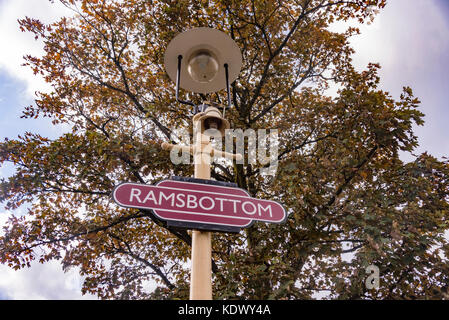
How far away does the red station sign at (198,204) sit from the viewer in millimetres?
2162

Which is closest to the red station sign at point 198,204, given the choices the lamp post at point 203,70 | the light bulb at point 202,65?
the lamp post at point 203,70

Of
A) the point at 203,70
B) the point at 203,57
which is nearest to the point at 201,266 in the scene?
the point at 203,70

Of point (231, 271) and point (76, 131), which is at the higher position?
point (76, 131)

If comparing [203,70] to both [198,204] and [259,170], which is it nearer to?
[198,204]

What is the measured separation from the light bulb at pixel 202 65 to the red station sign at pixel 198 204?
1.33 m

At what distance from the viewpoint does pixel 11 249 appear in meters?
5.71

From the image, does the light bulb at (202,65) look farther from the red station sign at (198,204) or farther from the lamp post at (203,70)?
the red station sign at (198,204)

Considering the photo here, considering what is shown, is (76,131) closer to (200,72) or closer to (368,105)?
(200,72)

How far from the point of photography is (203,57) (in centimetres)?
305

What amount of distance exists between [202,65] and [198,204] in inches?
61.3

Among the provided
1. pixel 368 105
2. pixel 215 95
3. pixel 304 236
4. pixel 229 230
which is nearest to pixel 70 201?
pixel 215 95

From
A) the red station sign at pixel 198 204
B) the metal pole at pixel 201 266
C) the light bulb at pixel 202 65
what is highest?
the light bulb at pixel 202 65

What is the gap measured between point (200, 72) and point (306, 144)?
14.5 ft

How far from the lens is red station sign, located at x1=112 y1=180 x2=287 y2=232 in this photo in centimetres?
216
